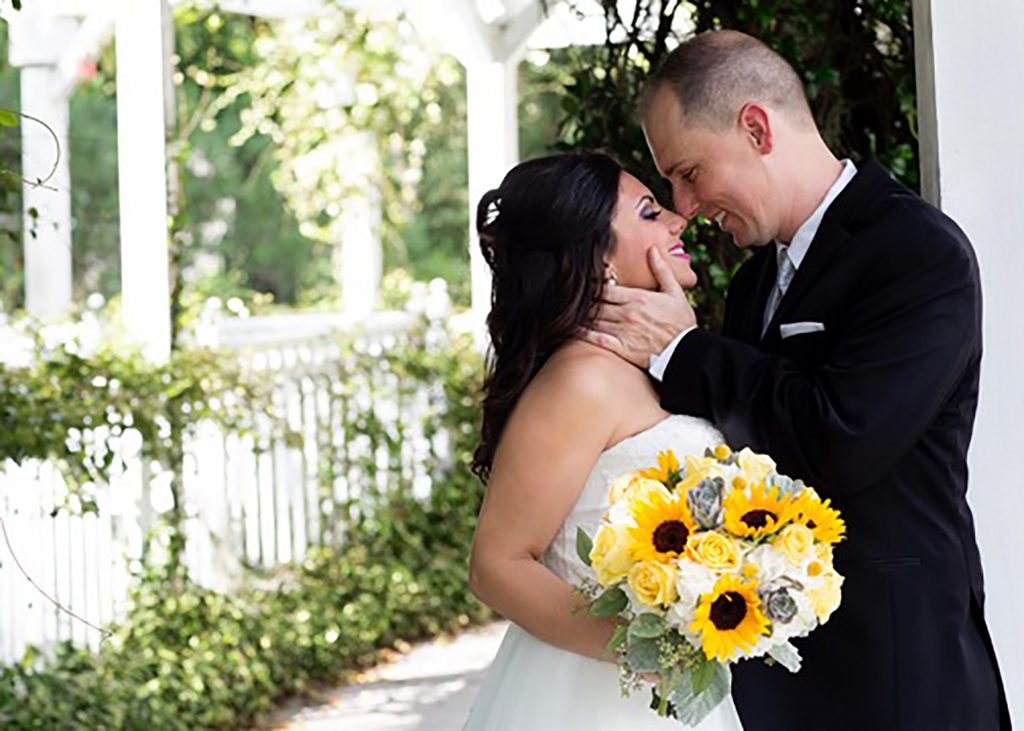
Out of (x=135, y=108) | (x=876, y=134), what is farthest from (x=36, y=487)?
(x=876, y=134)

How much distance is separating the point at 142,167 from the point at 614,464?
4.38 m

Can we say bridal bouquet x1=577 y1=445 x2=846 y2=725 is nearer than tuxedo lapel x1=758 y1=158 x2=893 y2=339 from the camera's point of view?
Yes

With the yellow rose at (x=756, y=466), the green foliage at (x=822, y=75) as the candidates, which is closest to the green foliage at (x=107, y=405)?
the green foliage at (x=822, y=75)

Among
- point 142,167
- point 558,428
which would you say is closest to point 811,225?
point 558,428

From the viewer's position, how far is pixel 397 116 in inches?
551

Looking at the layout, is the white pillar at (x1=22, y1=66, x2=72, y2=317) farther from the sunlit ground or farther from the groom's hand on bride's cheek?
the groom's hand on bride's cheek

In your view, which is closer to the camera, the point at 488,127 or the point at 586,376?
the point at 586,376

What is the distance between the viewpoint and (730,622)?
226cm

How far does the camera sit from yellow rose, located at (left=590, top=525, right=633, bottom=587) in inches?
91.3

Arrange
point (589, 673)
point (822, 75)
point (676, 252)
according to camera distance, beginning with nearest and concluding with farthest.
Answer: point (589, 673), point (676, 252), point (822, 75)

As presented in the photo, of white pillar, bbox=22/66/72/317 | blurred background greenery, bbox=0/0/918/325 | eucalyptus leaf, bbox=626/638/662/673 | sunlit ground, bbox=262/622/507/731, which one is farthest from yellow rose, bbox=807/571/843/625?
white pillar, bbox=22/66/72/317

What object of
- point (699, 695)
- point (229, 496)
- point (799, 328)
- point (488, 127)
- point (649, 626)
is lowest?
point (229, 496)

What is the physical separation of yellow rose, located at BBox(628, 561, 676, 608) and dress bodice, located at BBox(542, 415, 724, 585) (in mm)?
397

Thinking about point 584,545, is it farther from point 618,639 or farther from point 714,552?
point 714,552
